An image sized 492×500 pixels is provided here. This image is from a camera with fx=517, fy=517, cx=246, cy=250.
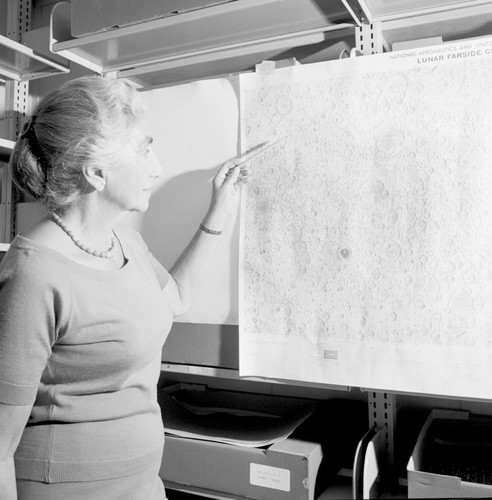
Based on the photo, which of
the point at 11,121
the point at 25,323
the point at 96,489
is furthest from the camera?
the point at 11,121

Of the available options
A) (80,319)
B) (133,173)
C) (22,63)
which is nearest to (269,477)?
(80,319)

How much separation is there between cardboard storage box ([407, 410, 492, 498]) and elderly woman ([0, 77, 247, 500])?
1.57ft

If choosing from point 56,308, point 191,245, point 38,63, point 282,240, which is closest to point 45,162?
point 56,308

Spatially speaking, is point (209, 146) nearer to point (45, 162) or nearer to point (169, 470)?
point (45, 162)

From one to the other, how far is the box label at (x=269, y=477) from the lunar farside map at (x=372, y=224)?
7.1 inches

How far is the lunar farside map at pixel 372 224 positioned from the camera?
0.93m

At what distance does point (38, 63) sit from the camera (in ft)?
4.99

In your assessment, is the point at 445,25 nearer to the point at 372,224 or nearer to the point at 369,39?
the point at 369,39

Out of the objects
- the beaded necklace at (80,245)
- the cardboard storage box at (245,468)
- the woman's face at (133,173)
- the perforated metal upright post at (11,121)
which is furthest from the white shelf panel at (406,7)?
the perforated metal upright post at (11,121)

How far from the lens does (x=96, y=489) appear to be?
2.86 feet

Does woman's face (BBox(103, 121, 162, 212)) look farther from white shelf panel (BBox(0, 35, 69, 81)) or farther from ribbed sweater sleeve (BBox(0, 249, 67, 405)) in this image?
white shelf panel (BBox(0, 35, 69, 81))

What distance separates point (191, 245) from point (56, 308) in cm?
40

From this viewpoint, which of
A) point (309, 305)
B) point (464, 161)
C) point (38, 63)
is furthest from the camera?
point (38, 63)

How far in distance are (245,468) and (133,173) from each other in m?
0.62
